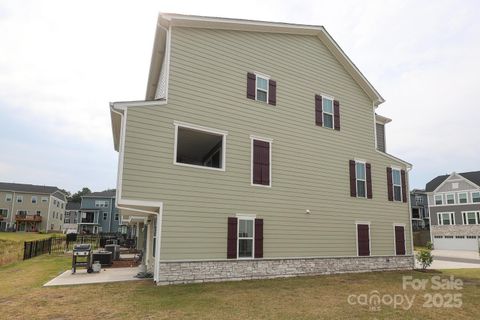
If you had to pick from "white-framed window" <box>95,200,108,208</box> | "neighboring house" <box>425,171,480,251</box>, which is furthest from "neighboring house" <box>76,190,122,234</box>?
"neighboring house" <box>425,171,480,251</box>

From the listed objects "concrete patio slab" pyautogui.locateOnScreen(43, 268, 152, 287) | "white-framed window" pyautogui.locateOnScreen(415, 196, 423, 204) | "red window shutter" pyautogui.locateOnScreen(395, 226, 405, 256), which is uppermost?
"white-framed window" pyautogui.locateOnScreen(415, 196, 423, 204)

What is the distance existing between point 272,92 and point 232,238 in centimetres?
662

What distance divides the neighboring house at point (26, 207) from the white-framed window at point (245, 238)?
56442mm

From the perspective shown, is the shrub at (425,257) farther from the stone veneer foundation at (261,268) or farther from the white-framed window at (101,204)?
the white-framed window at (101,204)

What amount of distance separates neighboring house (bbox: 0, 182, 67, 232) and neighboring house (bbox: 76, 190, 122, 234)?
5.46 meters

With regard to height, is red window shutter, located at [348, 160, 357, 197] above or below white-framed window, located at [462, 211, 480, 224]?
above

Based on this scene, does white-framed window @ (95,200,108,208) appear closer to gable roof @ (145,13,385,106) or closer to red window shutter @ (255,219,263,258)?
gable roof @ (145,13,385,106)

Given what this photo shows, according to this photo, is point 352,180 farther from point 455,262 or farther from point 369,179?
point 455,262

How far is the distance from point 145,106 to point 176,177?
273cm

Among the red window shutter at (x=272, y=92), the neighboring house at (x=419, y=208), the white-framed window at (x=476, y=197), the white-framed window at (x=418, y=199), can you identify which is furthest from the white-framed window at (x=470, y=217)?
the red window shutter at (x=272, y=92)

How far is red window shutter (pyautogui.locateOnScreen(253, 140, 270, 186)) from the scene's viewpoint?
13609 mm

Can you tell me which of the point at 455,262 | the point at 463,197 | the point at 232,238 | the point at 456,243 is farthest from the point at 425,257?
the point at 463,197

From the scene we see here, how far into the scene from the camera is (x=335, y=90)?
55.7 ft

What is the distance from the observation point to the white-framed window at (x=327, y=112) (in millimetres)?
16328
